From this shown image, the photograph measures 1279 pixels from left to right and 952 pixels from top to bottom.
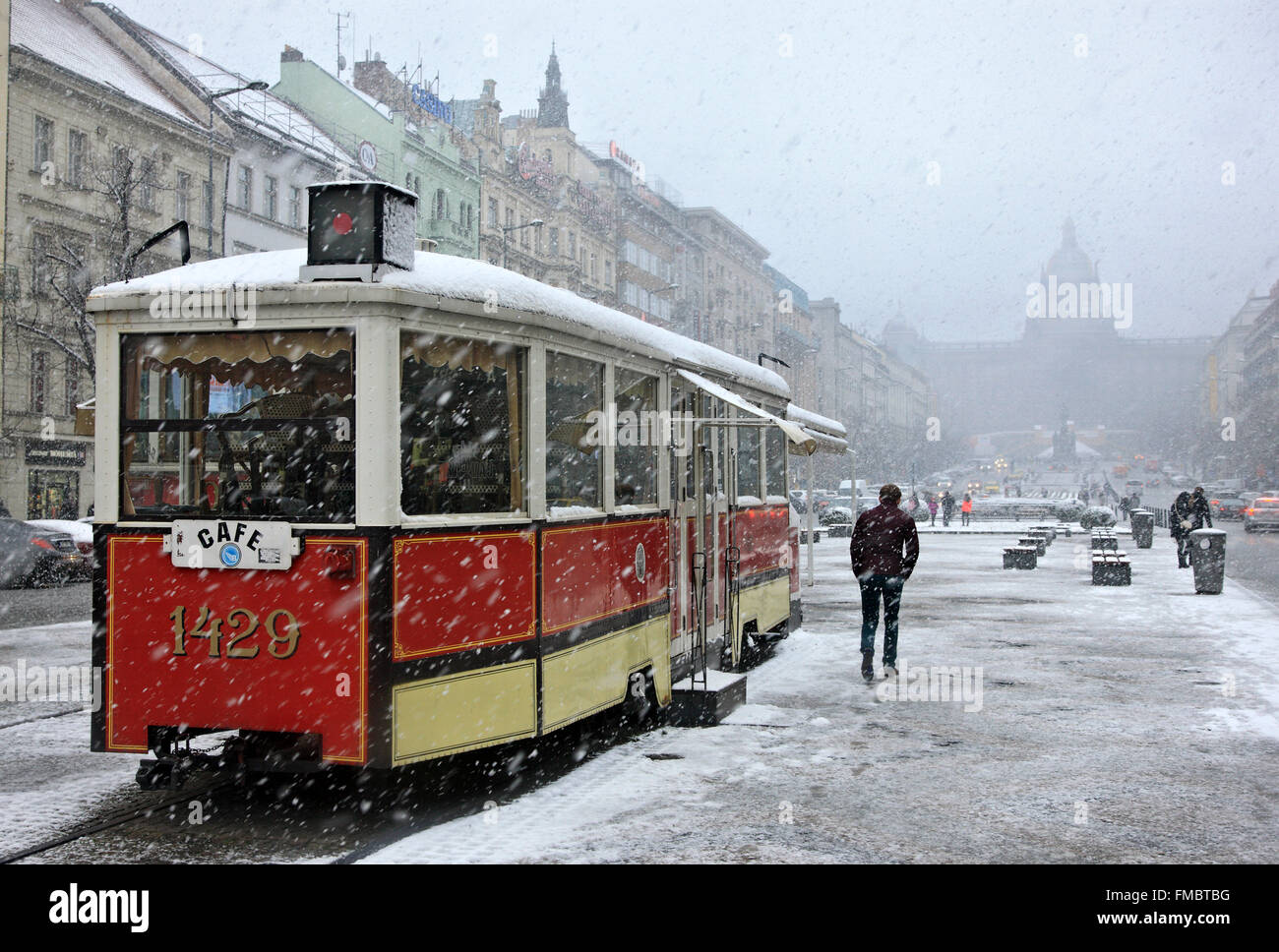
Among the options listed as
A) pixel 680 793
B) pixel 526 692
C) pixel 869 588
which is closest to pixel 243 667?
pixel 526 692

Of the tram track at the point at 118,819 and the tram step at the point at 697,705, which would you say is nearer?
the tram track at the point at 118,819

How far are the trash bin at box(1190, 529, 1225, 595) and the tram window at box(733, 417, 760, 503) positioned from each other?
1071 cm

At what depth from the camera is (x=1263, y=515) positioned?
48.3 metres

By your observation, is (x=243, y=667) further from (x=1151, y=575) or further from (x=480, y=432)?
(x=1151, y=575)

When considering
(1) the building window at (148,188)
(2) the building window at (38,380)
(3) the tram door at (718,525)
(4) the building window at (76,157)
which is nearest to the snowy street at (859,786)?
(3) the tram door at (718,525)

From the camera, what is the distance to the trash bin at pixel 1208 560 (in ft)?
65.4

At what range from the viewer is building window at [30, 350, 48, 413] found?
3383cm

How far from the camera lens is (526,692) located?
699 centimetres

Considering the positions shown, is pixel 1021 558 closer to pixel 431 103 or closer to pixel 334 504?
pixel 334 504

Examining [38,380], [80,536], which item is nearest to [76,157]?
[38,380]

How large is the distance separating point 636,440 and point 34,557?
676 inches

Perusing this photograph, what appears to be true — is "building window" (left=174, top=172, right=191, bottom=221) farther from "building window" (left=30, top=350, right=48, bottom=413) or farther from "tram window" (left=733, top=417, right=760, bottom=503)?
"tram window" (left=733, top=417, right=760, bottom=503)

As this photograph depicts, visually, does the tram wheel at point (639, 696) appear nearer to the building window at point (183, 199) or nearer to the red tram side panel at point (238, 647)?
the red tram side panel at point (238, 647)
